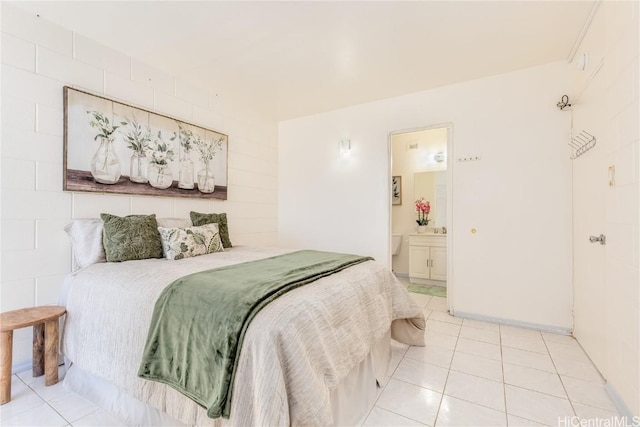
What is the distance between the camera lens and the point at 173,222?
2734 mm

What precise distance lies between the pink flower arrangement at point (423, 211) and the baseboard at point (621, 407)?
3107 mm

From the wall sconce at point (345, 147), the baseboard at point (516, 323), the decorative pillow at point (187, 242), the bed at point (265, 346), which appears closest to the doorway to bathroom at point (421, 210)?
the wall sconce at point (345, 147)

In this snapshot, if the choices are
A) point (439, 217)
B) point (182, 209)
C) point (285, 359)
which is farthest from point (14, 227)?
point (439, 217)

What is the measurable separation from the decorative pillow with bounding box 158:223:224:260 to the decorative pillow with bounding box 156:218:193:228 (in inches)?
9.2

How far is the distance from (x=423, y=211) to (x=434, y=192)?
0.36 metres

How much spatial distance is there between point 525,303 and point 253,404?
2.83 meters

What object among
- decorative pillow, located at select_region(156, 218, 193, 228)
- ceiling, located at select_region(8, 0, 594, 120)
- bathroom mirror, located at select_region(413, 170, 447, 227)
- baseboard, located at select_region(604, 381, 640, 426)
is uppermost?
ceiling, located at select_region(8, 0, 594, 120)

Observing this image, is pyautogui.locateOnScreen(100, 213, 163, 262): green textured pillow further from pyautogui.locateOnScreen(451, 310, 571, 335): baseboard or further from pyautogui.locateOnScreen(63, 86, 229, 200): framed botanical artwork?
pyautogui.locateOnScreen(451, 310, 571, 335): baseboard

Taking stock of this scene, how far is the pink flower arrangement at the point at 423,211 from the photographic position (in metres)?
4.70

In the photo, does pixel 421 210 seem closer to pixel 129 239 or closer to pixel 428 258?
pixel 428 258

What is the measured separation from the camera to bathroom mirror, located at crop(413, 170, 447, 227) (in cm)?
461

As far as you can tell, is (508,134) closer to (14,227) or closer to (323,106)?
(323,106)

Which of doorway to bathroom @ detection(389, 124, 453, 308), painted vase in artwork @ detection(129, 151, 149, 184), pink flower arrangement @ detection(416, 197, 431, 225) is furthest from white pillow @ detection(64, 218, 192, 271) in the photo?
pink flower arrangement @ detection(416, 197, 431, 225)

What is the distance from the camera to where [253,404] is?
108cm
